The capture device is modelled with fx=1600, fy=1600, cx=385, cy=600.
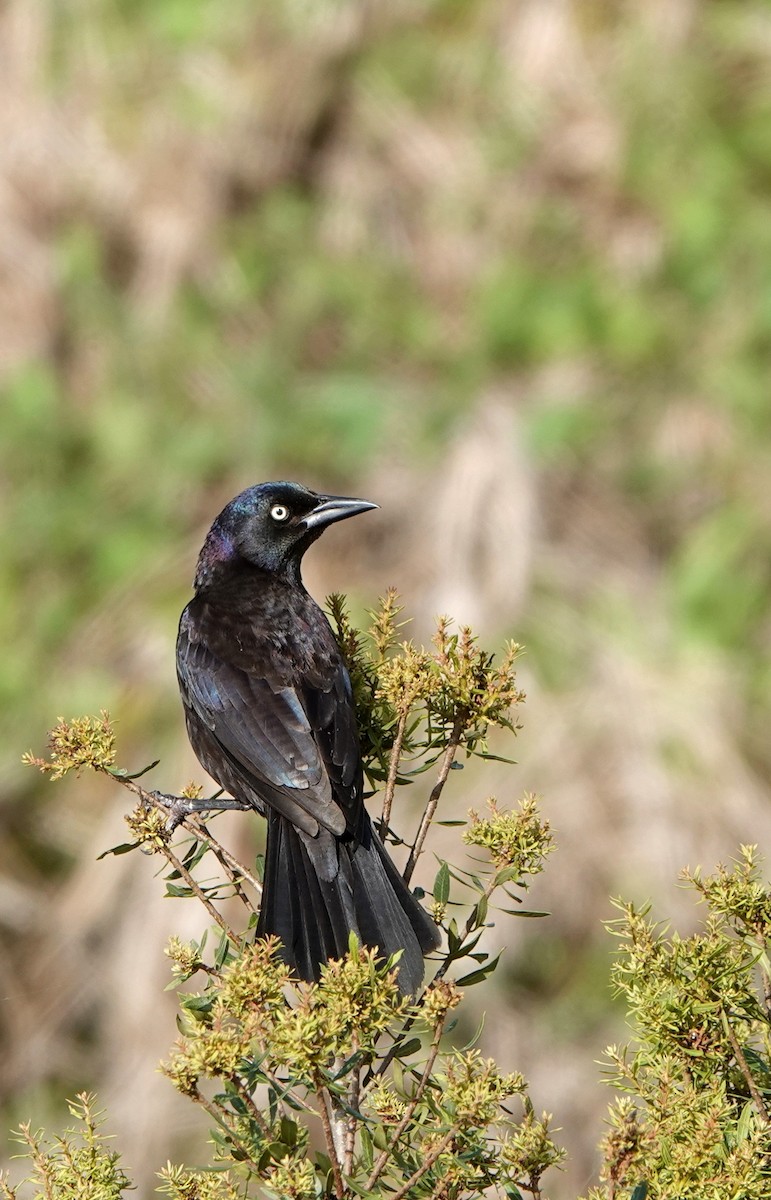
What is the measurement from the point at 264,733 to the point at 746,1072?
1.47m

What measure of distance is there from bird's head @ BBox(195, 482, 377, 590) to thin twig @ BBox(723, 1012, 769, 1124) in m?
2.04

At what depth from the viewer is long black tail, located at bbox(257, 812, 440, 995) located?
2609 mm

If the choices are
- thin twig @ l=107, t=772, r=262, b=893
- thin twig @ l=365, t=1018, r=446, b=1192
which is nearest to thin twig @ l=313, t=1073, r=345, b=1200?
thin twig @ l=365, t=1018, r=446, b=1192

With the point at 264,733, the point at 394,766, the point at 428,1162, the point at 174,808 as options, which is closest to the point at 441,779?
the point at 394,766

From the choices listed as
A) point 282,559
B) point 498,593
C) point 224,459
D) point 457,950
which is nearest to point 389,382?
point 224,459

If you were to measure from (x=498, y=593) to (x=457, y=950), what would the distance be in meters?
5.47

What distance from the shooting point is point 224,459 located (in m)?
8.88

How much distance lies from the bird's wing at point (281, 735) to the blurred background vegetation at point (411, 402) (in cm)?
347

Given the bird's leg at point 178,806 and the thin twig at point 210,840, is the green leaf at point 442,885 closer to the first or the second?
the thin twig at point 210,840

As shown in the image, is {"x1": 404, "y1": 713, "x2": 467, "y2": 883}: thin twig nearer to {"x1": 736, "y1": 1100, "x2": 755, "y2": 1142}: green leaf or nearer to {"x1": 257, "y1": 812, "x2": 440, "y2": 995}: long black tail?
{"x1": 257, "y1": 812, "x2": 440, "y2": 995}: long black tail

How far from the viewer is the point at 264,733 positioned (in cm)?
326

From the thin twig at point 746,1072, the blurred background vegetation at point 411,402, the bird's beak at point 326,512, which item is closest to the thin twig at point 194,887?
the thin twig at point 746,1072

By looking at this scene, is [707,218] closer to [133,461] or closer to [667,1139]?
[133,461]

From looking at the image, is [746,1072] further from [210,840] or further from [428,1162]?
[210,840]
